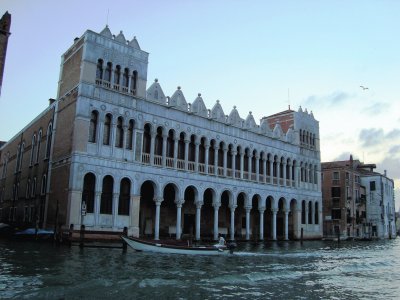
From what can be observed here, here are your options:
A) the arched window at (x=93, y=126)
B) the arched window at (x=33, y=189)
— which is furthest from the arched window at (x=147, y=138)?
the arched window at (x=33, y=189)

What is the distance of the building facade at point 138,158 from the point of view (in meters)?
26.9

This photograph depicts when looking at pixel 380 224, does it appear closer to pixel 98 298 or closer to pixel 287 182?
pixel 287 182

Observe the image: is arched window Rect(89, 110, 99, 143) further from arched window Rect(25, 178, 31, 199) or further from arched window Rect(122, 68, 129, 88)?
arched window Rect(25, 178, 31, 199)

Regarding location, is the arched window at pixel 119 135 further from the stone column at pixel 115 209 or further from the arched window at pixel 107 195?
the stone column at pixel 115 209

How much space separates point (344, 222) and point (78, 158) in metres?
38.0

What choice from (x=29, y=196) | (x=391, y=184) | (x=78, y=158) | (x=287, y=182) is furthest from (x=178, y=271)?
(x=391, y=184)

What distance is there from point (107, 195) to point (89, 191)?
128 cm

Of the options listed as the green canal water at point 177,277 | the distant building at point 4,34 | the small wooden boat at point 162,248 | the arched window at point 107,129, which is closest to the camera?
the green canal water at point 177,277

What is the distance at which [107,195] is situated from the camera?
27.5 meters

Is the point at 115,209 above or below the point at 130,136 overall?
below

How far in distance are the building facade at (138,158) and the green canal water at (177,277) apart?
22.4ft

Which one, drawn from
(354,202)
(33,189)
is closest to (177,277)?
(33,189)

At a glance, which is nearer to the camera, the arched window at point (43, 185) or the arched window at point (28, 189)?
the arched window at point (43, 185)

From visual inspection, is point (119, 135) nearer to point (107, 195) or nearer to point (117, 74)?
→ point (107, 195)
